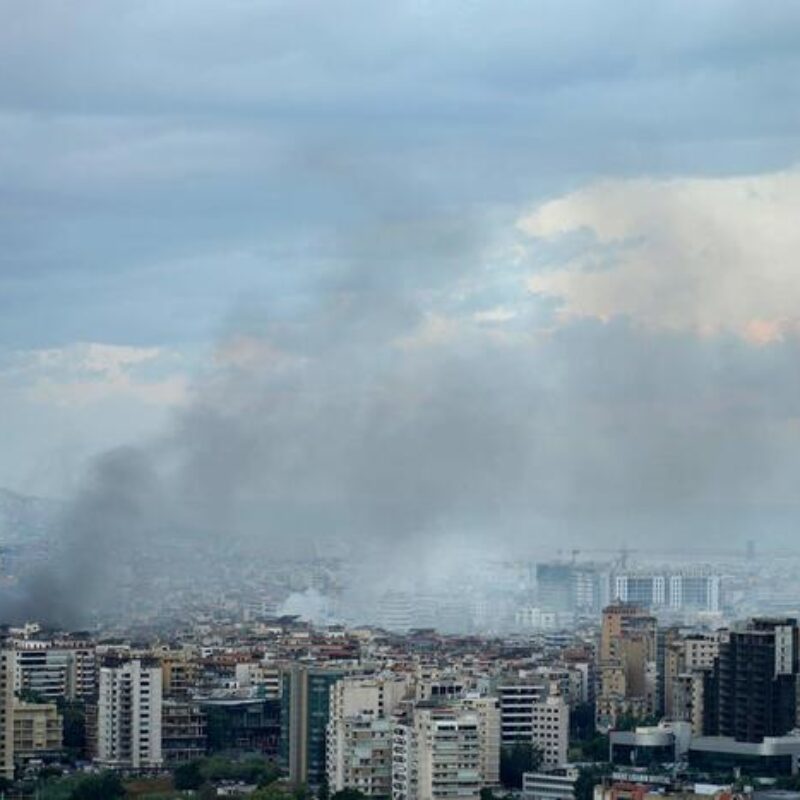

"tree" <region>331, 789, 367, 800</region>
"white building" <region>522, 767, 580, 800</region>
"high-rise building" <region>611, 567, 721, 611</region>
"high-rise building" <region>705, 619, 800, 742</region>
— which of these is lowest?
"tree" <region>331, 789, 367, 800</region>

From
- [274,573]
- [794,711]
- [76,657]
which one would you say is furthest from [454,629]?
[794,711]

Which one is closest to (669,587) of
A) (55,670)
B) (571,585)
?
(571,585)

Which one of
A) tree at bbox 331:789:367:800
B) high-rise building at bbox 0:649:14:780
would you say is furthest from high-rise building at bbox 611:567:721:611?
tree at bbox 331:789:367:800

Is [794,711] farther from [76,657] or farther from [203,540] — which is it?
[203,540]

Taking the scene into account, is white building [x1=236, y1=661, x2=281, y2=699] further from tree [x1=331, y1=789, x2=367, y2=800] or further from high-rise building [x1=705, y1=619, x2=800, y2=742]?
tree [x1=331, y1=789, x2=367, y2=800]

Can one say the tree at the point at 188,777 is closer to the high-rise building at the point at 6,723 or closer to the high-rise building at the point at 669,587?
the high-rise building at the point at 6,723

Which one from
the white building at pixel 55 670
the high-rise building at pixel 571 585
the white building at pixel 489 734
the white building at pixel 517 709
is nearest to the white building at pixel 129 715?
the white building at pixel 55 670
